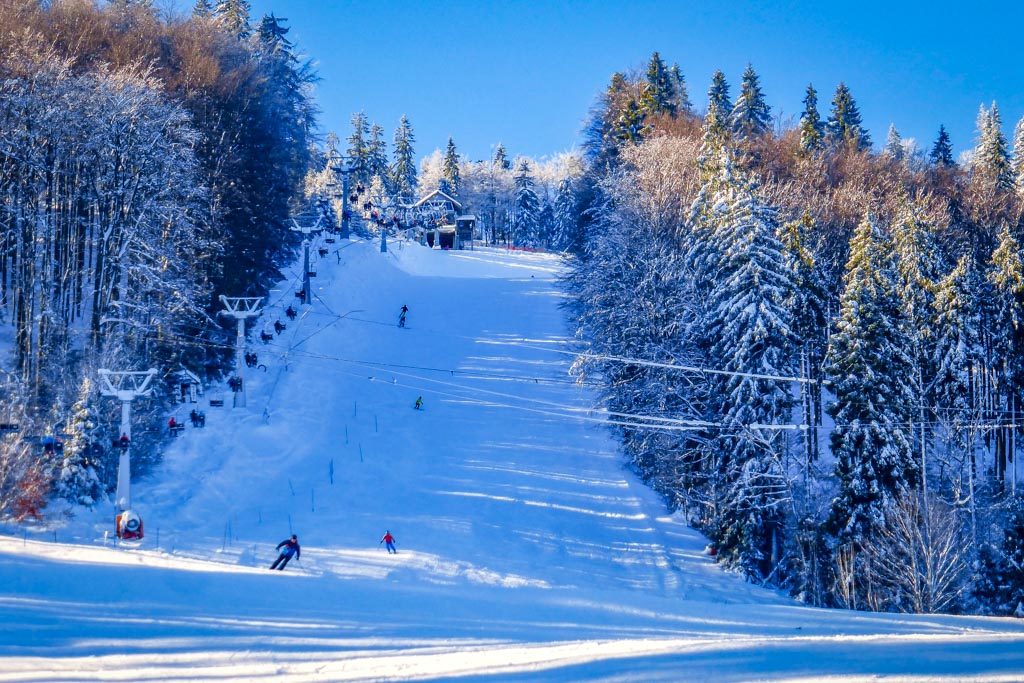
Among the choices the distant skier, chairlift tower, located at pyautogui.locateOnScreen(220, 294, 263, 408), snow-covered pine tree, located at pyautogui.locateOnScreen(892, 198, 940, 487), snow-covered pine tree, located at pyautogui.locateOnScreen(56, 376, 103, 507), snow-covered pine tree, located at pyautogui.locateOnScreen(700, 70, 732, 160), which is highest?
snow-covered pine tree, located at pyautogui.locateOnScreen(700, 70, 732, 160)

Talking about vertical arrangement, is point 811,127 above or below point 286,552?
above

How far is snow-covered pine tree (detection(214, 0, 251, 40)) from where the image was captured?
4974cm

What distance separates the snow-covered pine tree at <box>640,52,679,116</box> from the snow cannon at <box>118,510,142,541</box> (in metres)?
41.3

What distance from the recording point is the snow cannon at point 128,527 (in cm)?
1978

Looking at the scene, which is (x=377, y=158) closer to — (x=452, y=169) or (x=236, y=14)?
(x=452, y=169)

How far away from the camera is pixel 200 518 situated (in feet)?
74.7

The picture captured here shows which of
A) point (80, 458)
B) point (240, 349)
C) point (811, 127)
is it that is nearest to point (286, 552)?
point (80, 458)

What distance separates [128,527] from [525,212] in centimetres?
8501

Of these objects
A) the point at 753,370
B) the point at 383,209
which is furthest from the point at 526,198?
the point at 753,370

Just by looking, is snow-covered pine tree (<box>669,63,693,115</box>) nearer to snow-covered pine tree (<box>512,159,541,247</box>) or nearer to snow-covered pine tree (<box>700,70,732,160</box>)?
snow-covered pine tree (<box>700,70,732,160</box>)

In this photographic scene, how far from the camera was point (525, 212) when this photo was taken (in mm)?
101438

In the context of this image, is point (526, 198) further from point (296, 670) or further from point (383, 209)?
point (296, 670)

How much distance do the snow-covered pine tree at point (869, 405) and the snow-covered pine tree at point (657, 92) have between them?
28.3 metres

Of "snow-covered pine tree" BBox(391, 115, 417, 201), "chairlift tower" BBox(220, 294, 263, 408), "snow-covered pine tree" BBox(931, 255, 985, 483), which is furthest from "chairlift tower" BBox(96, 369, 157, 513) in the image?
"snow-covered pine tree" BBox(391, 115, 417, 201)
